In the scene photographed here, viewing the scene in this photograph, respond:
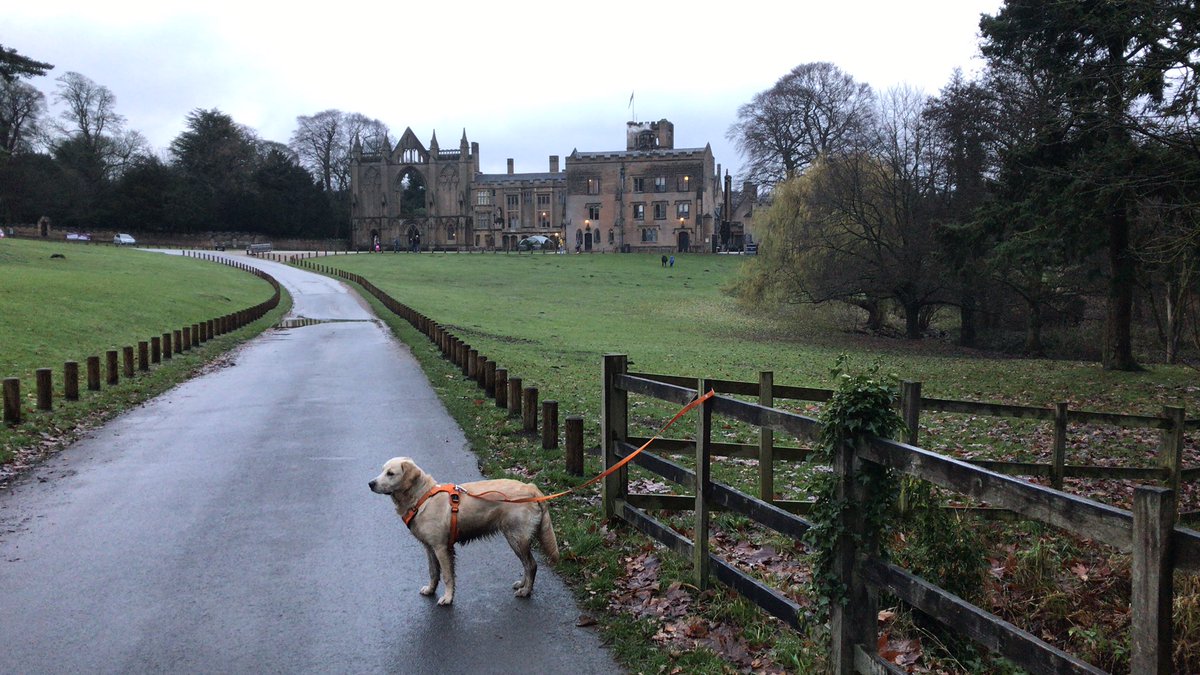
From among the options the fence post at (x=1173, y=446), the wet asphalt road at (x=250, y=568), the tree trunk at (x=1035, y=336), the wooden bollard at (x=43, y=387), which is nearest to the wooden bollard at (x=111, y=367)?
the wooden bollard at (x=43, y=387)

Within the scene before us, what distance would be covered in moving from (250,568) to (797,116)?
234ft

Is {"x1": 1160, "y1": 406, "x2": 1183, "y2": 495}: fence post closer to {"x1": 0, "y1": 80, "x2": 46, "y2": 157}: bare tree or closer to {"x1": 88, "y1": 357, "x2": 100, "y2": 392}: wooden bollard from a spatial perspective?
{"x1": 88, "y1": 357, "x2": 100, "y2": 392}: wooden bollard

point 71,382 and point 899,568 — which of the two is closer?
point 899,568

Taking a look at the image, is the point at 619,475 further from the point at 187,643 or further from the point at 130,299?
the point at 130,299

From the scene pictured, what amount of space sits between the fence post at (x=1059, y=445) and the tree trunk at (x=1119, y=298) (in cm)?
1346

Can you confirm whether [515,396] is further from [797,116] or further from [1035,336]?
[797,116]

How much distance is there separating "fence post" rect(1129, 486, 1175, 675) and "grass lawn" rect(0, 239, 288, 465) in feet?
41.4

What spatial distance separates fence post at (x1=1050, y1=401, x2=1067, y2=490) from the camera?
8.93 meters

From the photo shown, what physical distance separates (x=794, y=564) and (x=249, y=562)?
4691mm

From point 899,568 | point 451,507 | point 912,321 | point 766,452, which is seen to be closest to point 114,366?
point 451,507

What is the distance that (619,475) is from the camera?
827 cm

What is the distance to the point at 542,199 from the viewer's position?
12588 centimetres

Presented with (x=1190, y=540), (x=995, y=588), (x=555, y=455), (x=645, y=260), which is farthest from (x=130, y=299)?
(x=645, y=260)

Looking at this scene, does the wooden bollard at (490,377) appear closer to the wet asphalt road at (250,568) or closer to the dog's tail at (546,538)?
the wet asphalt road at (250,568)
